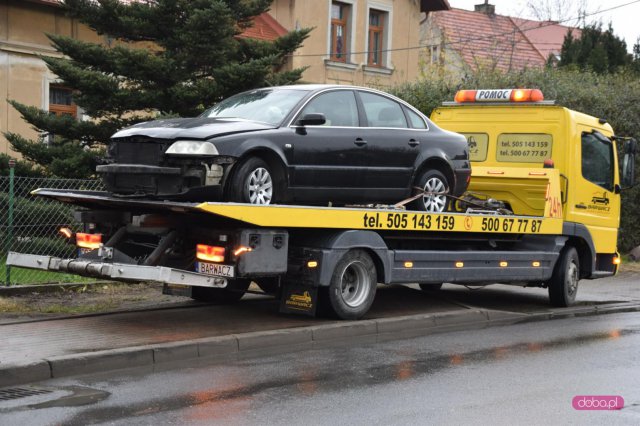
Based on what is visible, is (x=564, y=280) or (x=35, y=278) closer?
(x=35, y=278)

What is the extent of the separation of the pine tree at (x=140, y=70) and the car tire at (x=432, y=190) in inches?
233

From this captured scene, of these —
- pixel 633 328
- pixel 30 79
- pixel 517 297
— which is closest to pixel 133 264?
pixel 633 328

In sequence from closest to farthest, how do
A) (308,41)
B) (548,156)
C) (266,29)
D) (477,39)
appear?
1. (548,156)
2. (266,29)
3. (308,41)
4. (477,39)

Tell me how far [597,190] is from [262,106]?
5.86 m

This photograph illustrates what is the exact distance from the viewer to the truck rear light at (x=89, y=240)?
34.6 feet

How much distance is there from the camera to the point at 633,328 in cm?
1179

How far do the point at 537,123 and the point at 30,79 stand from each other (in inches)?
494

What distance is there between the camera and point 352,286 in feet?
36.3

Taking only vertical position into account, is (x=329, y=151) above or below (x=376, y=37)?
below

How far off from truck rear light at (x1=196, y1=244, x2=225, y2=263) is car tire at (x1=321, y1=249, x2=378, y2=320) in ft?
4.64

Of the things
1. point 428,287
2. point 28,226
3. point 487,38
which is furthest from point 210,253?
point 487,38

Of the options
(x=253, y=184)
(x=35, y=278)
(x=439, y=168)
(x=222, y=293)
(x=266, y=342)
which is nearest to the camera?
(x=266, y=342)

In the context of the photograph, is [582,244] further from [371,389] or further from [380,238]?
[371,389]

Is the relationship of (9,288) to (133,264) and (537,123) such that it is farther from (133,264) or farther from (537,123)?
(537,123)
